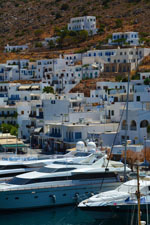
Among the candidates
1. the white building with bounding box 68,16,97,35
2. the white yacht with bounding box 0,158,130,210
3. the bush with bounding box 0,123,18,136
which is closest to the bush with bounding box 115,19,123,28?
the white building with bounding box 68,16,97,35

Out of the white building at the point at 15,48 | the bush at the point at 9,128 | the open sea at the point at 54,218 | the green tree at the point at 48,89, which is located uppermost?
the white building at the point at 15,48

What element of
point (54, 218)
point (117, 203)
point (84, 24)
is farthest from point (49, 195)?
point (84, 24)

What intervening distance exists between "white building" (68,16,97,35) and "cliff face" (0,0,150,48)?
4.94 feet

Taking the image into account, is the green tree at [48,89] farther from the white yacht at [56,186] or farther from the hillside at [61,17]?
the white yacht at [56,186]

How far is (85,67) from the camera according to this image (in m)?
104

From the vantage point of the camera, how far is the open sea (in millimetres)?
44875

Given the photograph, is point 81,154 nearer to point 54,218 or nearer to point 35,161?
point 35,161

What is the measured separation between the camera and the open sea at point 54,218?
44.9 meters

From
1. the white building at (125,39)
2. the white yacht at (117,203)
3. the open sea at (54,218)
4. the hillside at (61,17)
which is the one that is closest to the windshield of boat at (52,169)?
the open sea at (54,218)

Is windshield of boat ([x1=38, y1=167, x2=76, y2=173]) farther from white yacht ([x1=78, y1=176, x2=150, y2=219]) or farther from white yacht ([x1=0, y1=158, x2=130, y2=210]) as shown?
white yacht ([x1=78, y1=176, x2=150, y2=219])

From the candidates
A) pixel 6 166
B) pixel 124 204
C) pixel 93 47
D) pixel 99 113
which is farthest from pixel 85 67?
pixel 124 204

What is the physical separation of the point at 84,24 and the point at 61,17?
2030 centimetres

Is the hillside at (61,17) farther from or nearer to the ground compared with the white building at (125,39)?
farther from the ground

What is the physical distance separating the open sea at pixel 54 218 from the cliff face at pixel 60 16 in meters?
73.5
